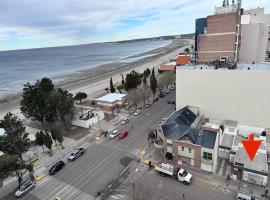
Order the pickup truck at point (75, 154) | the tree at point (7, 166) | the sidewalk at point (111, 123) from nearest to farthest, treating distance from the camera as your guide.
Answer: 1. the tree at point (7, 166)
2. the pickup truck at point (75, 154)
3. the sidewalk at point (111, 123)

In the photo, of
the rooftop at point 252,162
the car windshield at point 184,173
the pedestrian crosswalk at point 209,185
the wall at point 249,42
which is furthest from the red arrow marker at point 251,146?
the wall at point 249,42

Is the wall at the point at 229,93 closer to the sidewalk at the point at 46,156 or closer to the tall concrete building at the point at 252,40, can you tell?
the tall concrete building at the point at 252,40

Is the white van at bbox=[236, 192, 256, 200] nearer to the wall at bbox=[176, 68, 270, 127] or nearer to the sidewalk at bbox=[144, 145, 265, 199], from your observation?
the sidewalk at bbox=[144, 145, 265, 199]

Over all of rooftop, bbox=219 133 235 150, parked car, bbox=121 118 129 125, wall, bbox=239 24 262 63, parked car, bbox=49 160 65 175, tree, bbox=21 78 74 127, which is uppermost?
wall, bbox=239 24 262 63

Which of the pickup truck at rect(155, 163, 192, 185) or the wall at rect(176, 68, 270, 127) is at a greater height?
the wall at rect(176, 68, 270, 127)

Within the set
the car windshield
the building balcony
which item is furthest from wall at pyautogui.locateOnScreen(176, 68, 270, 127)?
the car windshield

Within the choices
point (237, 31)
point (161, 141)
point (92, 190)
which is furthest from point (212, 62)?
point (92, 190)
